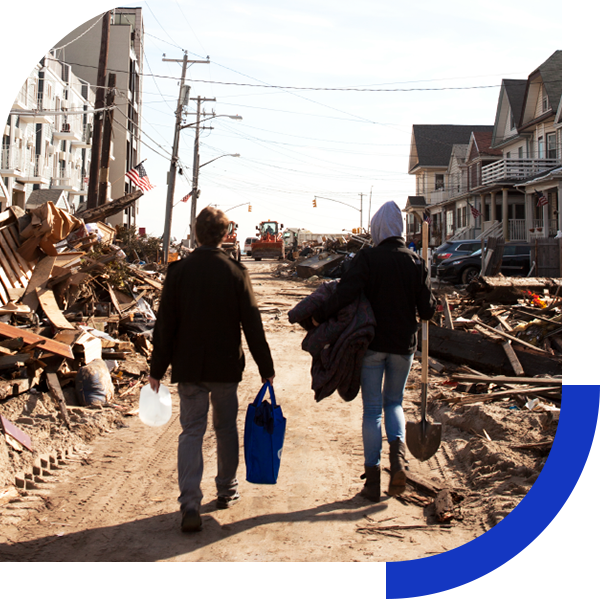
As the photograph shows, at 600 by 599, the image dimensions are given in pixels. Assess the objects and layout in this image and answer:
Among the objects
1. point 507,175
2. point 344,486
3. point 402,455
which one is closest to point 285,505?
point 344,486

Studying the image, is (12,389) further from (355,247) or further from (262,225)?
(262,225)

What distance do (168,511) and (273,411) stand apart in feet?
3.42

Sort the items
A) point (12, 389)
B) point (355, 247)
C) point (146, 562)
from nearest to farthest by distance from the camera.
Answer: point (146, 562) → point (12, 389) → point (355, 247)

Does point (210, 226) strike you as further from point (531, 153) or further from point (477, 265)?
point (531, 153)

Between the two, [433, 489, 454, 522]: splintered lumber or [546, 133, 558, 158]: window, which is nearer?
[433, 489, 454, 522]: splintered lumber

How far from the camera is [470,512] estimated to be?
4.52 meters

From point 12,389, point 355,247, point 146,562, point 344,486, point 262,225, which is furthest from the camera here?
point 262,225

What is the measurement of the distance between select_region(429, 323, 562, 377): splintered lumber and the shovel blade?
4240mm

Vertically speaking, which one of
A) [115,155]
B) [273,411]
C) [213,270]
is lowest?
[273,411]

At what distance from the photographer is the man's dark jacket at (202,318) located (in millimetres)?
4199

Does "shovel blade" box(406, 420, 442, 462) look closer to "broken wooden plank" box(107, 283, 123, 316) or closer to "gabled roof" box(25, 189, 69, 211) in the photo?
"broken wooden plank" box(107, 283, 123, 316)

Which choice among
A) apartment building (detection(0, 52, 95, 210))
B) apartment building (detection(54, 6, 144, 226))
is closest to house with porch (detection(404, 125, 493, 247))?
apartment building (detection(0, 52, 95, 210))

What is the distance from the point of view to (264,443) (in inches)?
179

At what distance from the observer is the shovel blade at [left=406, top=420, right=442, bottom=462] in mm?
5012
